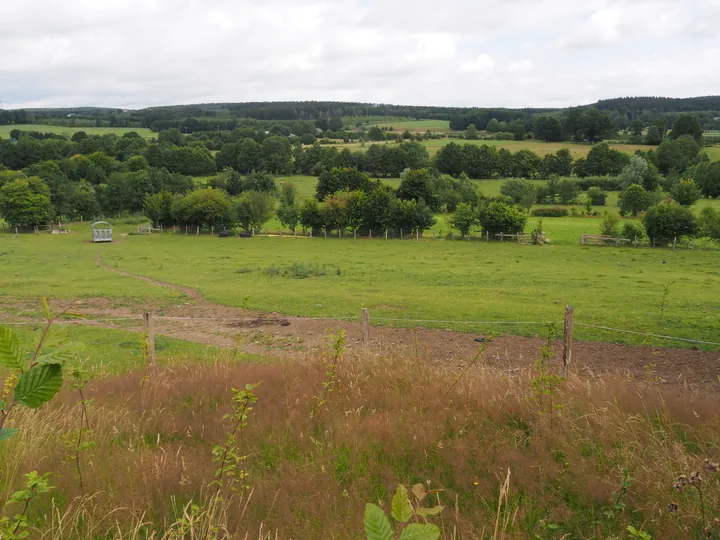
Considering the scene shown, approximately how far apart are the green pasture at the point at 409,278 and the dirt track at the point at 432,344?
168 cm

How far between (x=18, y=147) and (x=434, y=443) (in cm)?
14089

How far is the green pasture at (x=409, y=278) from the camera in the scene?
21.9 m

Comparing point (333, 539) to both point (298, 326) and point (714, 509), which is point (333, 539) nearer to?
point (714, 509)

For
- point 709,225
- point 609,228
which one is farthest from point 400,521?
point 609,228

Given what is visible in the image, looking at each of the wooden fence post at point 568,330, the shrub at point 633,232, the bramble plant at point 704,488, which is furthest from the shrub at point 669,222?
the bramble plant at point 704,488

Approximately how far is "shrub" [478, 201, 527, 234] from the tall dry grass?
52055 mm

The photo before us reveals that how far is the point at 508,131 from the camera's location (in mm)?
175000

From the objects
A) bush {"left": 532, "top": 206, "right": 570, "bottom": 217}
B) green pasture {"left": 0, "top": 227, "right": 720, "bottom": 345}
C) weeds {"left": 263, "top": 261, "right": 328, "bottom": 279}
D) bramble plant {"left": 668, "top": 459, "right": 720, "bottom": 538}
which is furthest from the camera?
bush {"left": 532, "top": 206, "right": 570, "bottom": 217}

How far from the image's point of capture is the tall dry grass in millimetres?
4230

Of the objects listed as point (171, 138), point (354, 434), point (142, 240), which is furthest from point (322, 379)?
point (171, 138)

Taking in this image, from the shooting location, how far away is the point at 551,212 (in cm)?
7656

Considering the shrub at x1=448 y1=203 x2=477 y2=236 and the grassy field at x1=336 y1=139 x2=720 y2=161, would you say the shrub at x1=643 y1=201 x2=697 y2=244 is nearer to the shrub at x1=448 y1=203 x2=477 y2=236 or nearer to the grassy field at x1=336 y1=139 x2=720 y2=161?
the shrub at x1=448 y1=203 x2=477 y2=236

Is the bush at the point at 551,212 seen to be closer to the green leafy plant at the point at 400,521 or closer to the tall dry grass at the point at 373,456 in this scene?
the tall dry grass at the point at 373,456

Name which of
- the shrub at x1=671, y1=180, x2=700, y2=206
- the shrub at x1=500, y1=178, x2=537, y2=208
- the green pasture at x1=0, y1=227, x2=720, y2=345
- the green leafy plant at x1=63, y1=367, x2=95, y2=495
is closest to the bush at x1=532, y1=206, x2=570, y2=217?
the shrub at x1=500, y1=178, x2=537, y2=208
